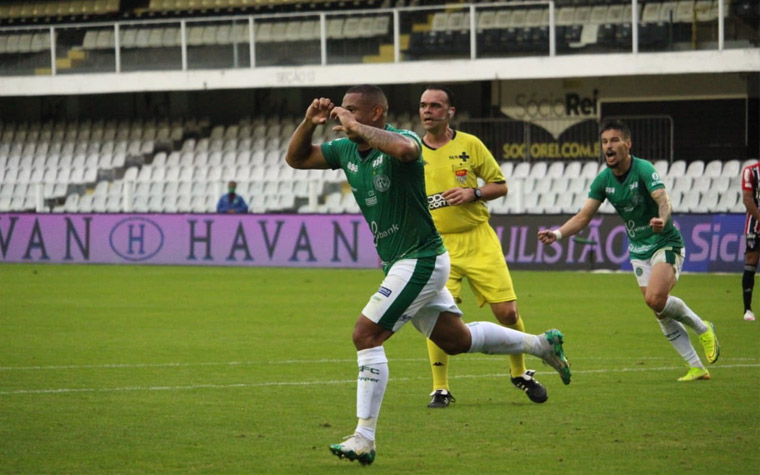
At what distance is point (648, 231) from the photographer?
10.5 metres

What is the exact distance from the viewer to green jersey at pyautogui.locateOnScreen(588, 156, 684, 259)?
10336mm

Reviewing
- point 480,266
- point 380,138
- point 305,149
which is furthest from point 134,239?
point 380,138

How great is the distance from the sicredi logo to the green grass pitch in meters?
9.93

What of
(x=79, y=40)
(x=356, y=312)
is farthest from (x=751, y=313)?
(x=79, y=40)

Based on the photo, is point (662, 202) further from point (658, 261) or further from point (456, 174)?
point (456, 174)

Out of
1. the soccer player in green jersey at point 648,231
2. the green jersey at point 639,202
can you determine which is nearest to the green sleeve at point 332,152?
the soccer player in green jersey at point 648,231

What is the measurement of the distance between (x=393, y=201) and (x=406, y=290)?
52cm

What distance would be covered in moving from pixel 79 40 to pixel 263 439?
1134 inches

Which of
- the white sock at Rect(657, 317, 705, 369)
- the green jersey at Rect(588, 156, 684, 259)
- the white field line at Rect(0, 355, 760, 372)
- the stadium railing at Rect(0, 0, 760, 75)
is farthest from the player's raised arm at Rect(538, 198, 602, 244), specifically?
the stadium railing at Rect(0, 0, 760, 75)

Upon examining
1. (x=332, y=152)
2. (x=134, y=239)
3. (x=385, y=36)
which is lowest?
(x=134, y=239)

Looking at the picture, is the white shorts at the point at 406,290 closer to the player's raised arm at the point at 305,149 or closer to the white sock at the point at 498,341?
the white sock at the point at 498,341

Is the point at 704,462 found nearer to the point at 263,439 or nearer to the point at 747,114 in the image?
the point at 263,439

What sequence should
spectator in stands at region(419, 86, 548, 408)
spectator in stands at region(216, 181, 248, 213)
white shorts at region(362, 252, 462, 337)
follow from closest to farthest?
white shorts at region(362, 252, 462, 337) → spectator in stands at region(419, 86, 548, 408) → spectator in stands at region(216, 181, 248, 213)

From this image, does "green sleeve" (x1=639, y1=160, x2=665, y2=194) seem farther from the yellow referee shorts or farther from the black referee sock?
the black referee sock
